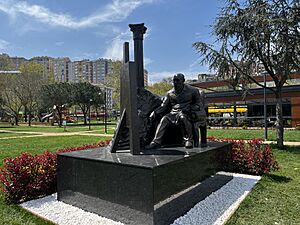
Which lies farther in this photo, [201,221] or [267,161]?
[267,161]

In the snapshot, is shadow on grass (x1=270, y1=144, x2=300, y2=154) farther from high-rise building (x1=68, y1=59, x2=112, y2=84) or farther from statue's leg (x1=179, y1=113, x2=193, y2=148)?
high-rise building (x1=68, y1=59, x2=112, y2=84)

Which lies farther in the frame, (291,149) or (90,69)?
(90,69)

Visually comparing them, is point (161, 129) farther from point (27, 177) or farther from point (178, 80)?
point (27, 177)

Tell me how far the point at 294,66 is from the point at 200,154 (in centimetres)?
836

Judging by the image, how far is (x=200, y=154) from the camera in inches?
204

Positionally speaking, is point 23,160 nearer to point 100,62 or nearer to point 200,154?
point 200,154

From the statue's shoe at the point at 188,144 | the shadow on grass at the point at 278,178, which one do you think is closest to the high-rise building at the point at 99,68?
the shadow on grass at the point at 278,178

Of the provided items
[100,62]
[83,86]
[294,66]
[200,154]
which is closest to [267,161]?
[200,154]

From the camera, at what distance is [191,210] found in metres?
4.67

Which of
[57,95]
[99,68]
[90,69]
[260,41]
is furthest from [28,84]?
[90,69]

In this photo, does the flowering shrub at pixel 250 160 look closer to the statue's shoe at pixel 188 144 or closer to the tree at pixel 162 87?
the statue's shoe at pixel 188 144

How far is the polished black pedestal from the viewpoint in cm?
384

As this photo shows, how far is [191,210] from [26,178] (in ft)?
10.9

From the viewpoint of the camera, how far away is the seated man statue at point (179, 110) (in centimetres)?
575
